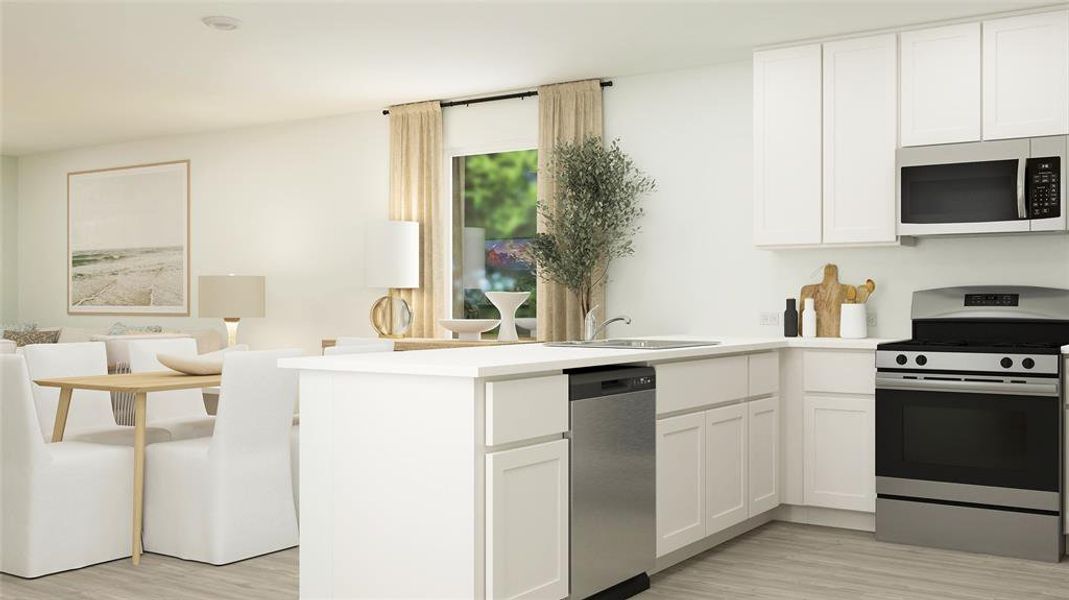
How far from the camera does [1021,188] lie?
4551 millimetres

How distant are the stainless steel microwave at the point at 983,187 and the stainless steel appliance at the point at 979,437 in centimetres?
47

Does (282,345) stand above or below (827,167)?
below

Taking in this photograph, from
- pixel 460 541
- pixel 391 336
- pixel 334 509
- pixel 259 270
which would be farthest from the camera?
pixel 259 270

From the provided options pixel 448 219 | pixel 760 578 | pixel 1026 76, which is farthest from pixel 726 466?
pixel 448 219

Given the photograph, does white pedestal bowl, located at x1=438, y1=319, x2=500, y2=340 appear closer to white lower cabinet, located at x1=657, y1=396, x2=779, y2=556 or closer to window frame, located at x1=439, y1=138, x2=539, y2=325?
window frame, located at x1=439, y1=138, x2=539, y2=325

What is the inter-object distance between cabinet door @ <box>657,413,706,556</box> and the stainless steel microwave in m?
1.66

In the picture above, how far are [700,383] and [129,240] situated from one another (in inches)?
261

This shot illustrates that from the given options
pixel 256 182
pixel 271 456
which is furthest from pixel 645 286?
pixel 256 182

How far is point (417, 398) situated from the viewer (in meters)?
3.08

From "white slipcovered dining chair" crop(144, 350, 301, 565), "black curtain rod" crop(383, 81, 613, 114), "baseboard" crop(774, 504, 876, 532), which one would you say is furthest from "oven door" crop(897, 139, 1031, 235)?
"white slipcovered dining chair" crop(144, 350, 301, 565)

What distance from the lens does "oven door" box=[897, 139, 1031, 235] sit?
462 centimetres

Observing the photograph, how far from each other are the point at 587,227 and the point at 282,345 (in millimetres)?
3177

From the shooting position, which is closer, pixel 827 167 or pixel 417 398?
pixel 417 398

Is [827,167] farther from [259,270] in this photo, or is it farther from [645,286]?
[259,270]
